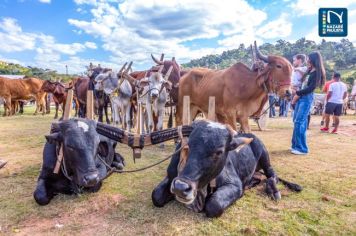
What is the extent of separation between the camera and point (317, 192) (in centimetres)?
438

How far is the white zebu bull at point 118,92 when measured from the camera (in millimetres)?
8966

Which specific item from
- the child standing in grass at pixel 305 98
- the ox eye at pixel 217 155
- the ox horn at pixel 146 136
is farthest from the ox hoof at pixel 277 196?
the child standing in grass at pixel 305 98

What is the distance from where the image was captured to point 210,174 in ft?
10.8

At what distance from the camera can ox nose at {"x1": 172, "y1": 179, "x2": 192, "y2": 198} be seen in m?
2.90

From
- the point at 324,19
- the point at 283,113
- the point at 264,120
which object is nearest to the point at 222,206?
the point at 264,120

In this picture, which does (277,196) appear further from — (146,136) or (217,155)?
(146,136)

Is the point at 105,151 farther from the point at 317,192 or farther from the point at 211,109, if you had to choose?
the point at 317,192

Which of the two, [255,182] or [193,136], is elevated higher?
[193,136]

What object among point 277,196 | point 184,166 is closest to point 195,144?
point 184,166

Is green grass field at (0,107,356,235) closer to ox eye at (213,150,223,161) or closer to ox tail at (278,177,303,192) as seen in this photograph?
ox tail at (278,177,303,192)

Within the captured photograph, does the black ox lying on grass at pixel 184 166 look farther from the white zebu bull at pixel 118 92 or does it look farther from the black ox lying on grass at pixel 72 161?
the white zebu bull at pixel 118 92

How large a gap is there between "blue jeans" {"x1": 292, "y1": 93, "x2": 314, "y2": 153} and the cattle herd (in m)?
0.82

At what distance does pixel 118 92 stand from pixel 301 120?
4986 mm

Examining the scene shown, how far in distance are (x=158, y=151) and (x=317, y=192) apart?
12.8ft
